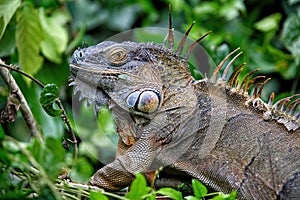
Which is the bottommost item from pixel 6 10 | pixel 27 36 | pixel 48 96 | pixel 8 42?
pixel 8 42

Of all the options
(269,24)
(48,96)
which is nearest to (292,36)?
(269,24)

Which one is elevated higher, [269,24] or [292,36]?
[292,36]

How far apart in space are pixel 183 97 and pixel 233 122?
0.85 ft

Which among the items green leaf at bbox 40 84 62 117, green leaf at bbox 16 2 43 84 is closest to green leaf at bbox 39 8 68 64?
green leaf at bbox 16 2 43 84

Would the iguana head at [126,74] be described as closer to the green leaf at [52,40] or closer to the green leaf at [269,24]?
the green leaf at [52,40]

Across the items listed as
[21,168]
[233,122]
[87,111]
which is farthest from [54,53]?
[21,168]

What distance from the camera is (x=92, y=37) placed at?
6.01 meters

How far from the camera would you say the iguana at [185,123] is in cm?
276

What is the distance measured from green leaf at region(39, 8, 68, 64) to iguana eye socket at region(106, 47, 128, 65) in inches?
59.9

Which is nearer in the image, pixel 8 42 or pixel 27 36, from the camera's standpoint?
pixel 27 36

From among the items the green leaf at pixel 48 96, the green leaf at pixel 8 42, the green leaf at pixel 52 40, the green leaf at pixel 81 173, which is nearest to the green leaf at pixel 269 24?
the green leaf at pixel 52 40

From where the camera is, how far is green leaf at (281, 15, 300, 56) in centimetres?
430

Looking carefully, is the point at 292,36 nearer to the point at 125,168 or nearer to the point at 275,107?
the point at 275,107

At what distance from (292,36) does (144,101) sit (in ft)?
6.54
